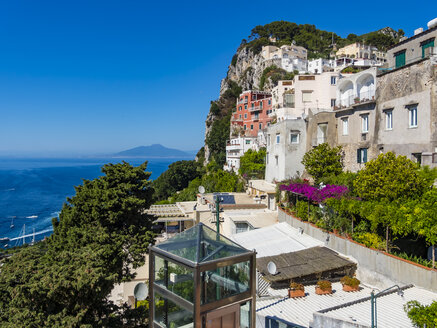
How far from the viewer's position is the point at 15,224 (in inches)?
2493

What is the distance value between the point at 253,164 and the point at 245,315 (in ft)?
124

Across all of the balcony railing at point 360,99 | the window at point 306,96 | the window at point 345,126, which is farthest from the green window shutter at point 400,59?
the window at point 306,96

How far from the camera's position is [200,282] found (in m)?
5.06

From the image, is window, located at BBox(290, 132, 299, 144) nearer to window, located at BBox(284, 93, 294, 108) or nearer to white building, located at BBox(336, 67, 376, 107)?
white building, located at BBox(336, 67, 376, 107)

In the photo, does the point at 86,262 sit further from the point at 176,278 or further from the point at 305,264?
the point at 305,264

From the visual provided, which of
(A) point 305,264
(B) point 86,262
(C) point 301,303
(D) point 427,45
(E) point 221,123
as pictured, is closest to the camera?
(B) point 86,262

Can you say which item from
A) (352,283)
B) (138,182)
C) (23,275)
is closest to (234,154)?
(138,182)

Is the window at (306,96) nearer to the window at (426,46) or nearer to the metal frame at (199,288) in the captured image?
the window at (426,46)

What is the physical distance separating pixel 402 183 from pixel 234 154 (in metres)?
39.1

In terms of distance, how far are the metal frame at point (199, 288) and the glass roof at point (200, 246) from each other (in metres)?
0.09

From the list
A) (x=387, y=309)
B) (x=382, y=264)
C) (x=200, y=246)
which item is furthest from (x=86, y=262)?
(x=382, y=264)

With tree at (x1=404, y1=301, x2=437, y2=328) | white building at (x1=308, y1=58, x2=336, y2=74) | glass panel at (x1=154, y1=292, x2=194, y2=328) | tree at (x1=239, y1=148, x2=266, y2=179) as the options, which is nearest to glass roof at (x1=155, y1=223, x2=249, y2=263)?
glass panel at (x1=154, y1=292, x2=194, y2=328)

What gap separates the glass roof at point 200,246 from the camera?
5.34m

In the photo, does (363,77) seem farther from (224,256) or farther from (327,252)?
(224,256)
